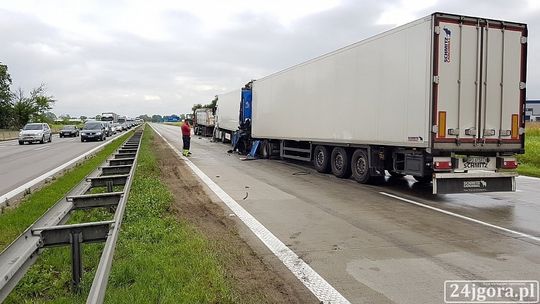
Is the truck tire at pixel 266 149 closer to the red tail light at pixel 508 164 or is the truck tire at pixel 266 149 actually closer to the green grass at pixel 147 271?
the red tail light at pixel 508 164

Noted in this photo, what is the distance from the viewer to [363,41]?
11961mm

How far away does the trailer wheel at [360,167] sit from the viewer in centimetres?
1235

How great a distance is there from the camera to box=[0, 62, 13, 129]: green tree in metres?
64.3

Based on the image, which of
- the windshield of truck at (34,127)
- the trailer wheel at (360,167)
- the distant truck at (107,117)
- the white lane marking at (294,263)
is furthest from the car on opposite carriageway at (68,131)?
the white lane marking at (294,263)

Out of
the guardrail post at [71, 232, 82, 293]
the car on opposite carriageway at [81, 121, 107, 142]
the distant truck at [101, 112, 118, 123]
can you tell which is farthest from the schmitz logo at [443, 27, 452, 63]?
the distant truck at [101, 112, 118, 123]

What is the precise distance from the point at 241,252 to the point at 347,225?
229 cm

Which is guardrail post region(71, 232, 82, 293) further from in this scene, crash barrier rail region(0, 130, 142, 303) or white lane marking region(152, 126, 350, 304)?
white lane marking region(152, 126, 350, 304)

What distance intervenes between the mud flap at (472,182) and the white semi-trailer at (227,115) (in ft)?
56.5

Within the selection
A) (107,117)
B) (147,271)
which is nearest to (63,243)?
(147,271)

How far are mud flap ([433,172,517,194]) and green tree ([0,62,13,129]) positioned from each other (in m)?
67.8

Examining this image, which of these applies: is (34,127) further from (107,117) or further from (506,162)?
(506,162)

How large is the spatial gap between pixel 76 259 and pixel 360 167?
31.2 feet

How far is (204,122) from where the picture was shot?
47750mm

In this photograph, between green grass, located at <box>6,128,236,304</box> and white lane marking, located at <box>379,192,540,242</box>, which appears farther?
white lane marking, located at <box>379,192,540,242</box>
